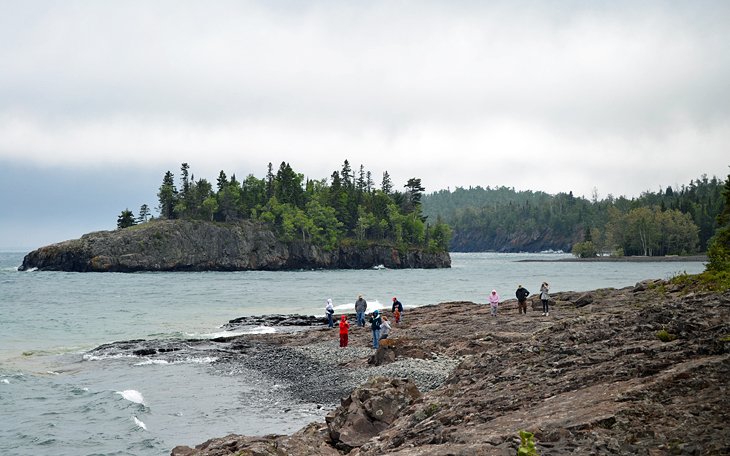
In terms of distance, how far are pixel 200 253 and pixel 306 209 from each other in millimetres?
38632

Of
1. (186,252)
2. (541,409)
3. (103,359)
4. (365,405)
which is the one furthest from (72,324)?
(186,252)

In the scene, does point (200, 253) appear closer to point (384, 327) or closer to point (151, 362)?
point (151, 362)

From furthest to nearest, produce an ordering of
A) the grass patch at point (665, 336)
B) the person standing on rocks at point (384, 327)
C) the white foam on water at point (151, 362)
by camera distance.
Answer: the white foam on water at point (151, 362) → the person standing on rocks at point (384, 327) → the grass patch at point (665, 336)

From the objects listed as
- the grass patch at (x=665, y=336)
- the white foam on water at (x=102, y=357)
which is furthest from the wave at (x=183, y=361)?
the grass patch at (x=665, y=336)

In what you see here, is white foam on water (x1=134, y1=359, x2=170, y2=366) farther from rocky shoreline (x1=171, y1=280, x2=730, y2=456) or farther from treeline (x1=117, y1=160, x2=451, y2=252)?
treeline (x1=117, y1=160, x2=451, y2=252)

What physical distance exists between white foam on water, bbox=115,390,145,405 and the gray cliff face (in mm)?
117612

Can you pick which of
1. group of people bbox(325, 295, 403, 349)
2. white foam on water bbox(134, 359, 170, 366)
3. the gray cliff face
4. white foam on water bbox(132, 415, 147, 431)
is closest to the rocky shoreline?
white foam on water bbox(132, 415, 147, 431)

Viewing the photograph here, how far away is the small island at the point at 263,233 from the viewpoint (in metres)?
136

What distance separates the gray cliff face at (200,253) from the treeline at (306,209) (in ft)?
14.6

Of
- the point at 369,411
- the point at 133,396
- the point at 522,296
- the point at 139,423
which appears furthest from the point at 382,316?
the point at 369,411

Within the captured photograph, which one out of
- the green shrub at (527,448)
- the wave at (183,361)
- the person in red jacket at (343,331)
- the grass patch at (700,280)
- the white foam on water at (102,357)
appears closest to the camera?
the green shrub at (527,448)

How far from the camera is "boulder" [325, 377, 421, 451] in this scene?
13203mm

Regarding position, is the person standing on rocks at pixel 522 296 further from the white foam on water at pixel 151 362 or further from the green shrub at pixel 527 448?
the green shrub at pixel 527 448

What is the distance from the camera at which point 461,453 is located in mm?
8133
